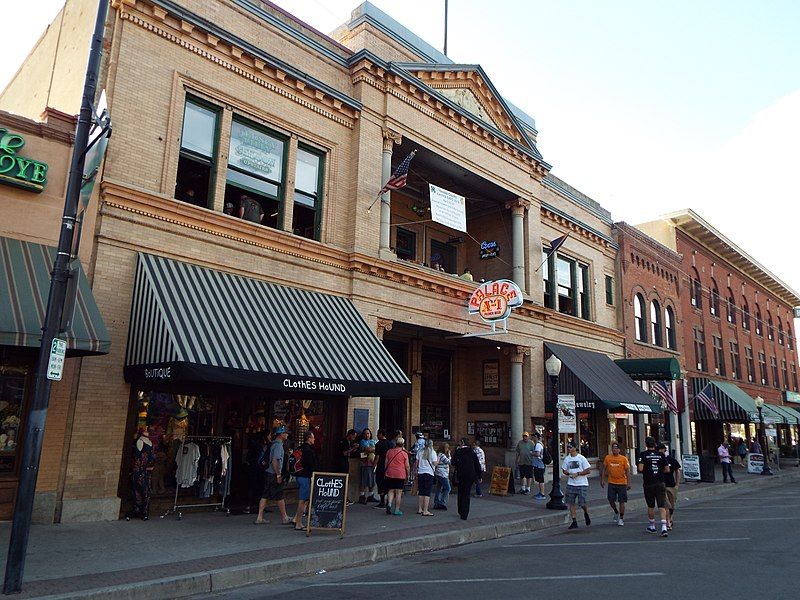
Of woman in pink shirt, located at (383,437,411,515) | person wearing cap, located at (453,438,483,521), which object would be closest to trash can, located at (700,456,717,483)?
person wearing cap, located at (453,438,483,521)

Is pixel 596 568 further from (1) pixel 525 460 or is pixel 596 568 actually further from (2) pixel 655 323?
(2) pixel 655 323

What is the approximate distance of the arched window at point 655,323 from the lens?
3009 cm

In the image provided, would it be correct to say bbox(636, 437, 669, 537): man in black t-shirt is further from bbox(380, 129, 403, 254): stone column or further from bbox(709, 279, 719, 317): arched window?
bbox(709, 279, 719, 317): arched window

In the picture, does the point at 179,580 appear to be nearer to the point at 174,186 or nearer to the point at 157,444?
the point at 157,444

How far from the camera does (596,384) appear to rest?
22250mm

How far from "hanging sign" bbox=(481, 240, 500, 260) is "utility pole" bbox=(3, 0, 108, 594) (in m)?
15.7

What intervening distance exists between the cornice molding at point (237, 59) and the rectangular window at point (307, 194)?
1354 millimetres

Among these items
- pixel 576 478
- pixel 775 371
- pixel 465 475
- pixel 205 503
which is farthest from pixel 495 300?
pixel 775 371

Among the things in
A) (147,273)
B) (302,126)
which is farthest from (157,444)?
(302,126)

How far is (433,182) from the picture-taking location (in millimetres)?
21438

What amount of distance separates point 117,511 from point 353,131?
37.0ft

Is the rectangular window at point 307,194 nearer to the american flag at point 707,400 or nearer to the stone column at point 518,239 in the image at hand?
the stone column at point 518,239

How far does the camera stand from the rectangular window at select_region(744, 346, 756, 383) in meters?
40.7

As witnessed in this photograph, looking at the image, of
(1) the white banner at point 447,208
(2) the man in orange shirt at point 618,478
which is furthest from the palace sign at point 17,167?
(2) the man in orange shirt at point 618,478
